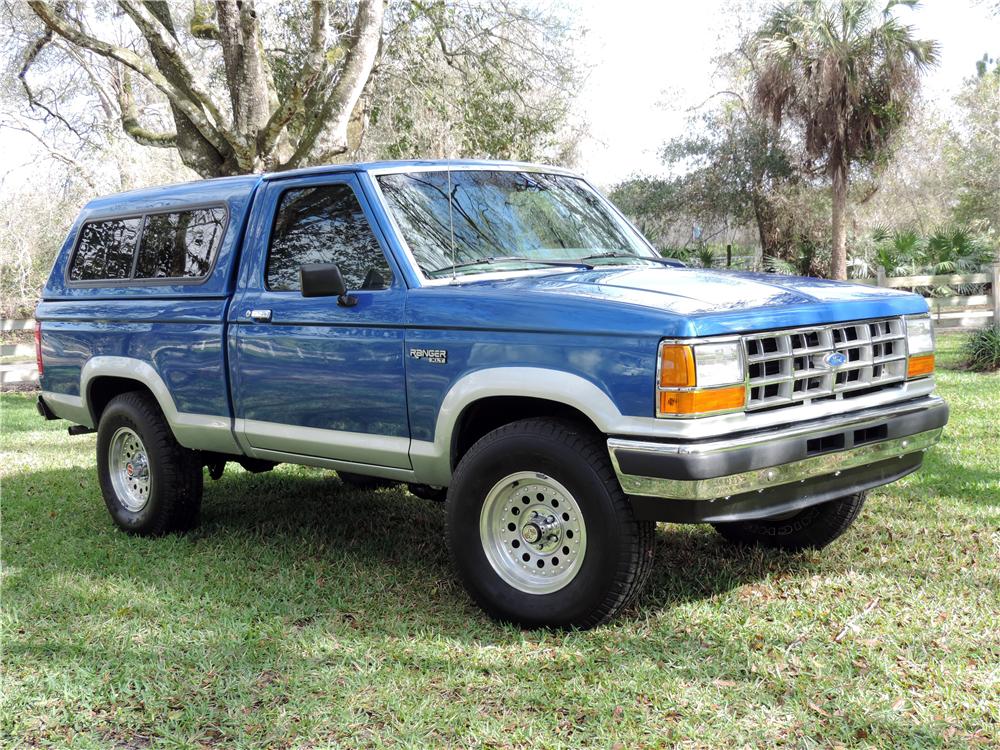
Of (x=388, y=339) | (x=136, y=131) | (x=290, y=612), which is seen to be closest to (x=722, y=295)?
(x=388, y=339)

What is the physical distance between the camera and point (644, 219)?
30250 millimetres

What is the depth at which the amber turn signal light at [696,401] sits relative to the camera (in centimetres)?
365

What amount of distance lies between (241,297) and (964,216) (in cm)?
3805

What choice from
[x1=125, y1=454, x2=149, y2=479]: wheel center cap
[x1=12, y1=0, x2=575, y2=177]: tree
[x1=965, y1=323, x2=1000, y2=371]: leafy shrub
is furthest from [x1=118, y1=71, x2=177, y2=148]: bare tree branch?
[x1=965, y1=323, x2=1000, y2=371]: leafy shrub

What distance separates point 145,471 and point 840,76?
19.9 metres

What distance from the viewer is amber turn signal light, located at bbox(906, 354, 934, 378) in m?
4.59

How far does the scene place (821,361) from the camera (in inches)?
161

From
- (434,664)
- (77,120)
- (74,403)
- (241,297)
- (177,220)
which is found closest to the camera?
(434,664)

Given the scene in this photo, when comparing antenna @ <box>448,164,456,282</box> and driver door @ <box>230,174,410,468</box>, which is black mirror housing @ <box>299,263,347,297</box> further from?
antenna @ <box>448,164,456,282</box>

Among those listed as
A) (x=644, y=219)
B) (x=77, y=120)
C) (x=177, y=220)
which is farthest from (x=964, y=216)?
(x=177, y=220)

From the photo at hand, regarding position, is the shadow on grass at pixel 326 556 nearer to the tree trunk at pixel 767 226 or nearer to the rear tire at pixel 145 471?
the rear tire at pixel 145 471

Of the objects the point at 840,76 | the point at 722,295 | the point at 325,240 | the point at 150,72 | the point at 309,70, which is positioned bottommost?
the point at 722,295

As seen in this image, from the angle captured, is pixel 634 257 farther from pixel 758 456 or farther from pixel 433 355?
pixel 758 456

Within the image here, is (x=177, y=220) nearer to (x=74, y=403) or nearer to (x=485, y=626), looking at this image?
(x=74, y=403)
